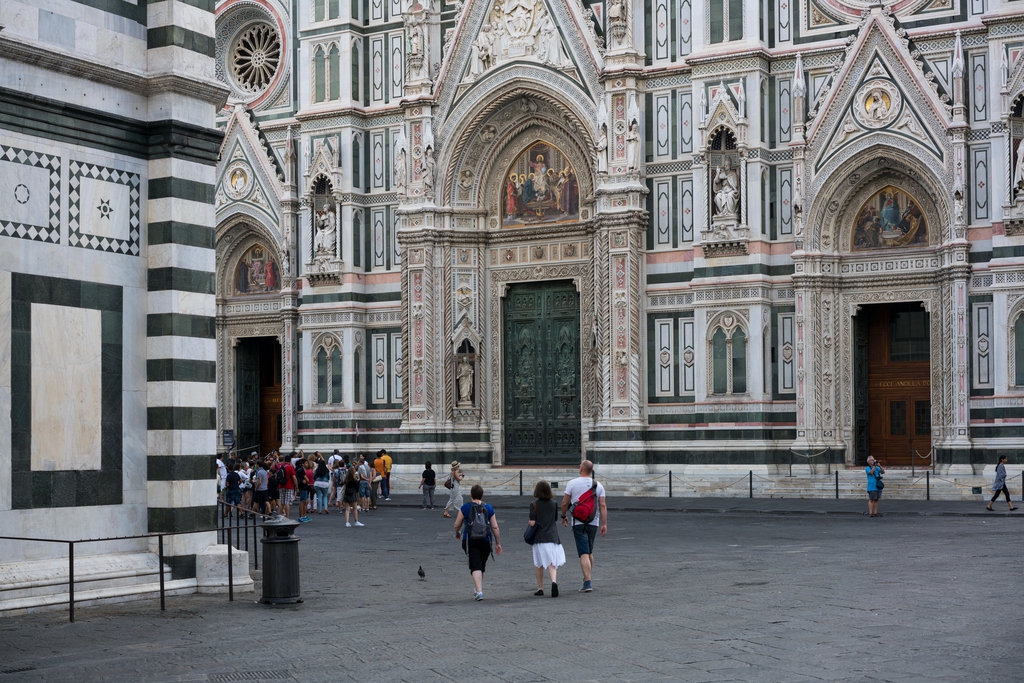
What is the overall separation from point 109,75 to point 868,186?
25.0 meters

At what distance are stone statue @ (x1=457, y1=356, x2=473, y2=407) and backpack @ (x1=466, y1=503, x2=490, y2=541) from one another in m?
24.5

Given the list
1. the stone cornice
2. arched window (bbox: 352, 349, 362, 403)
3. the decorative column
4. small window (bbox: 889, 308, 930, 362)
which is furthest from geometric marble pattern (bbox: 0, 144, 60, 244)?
the decorative column

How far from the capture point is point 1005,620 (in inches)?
557

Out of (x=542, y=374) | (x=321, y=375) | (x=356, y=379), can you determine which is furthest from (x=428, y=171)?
(x=321, y=375)

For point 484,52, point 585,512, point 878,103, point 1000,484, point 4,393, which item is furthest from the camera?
point 484,52

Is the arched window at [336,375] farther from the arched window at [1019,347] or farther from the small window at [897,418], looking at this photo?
the arched window at [1019,347]

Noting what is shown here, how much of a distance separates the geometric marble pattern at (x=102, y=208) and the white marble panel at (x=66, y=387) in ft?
3.13

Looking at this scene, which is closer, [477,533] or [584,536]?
[477,533]

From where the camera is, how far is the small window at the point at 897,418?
3672 centimetres

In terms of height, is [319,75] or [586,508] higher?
[319,75]

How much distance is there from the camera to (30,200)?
631 inches

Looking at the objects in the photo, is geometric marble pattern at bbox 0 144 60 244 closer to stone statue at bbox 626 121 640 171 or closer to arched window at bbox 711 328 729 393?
arched window at bbox 711 328 729 393

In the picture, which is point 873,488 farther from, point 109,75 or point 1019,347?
point 109,75

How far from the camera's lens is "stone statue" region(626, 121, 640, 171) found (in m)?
38.6
